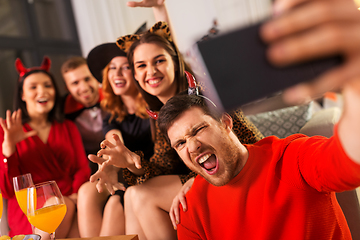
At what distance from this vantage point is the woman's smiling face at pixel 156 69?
1270 mm

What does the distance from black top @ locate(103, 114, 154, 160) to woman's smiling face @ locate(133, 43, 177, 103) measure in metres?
0.28

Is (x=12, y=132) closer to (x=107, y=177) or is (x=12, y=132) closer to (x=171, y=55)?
(x=107, y=177)

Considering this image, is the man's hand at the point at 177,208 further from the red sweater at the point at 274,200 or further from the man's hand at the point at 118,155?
the man's hand at the point at 118,155

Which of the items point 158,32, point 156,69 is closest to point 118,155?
point 156,69

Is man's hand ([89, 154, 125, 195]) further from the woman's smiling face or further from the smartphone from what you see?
the smartphone

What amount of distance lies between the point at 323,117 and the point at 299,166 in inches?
22.8

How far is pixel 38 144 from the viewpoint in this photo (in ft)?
5.73

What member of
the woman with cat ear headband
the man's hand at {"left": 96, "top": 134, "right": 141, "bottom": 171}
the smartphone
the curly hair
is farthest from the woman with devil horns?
the smartphone

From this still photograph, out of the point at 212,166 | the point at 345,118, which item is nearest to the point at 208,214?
the point at 212,166

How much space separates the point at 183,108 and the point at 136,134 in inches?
26.1

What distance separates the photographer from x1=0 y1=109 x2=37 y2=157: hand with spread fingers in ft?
5.32

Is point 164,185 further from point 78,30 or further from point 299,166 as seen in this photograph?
point 78,30

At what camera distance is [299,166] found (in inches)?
29.4

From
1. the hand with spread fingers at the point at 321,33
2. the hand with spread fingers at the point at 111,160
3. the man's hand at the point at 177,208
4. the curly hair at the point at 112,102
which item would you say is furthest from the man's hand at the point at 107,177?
the hand with spread fingers at the point at 321,33
